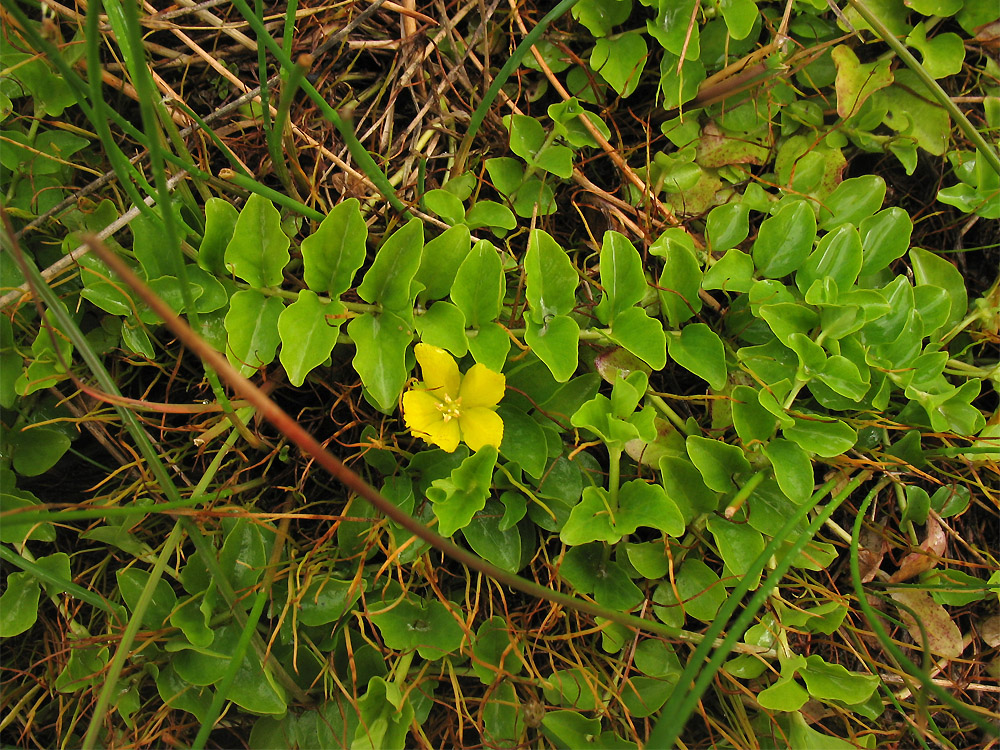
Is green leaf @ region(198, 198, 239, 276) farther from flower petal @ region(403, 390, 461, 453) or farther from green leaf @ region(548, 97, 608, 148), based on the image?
green leaf @ region(548, 97, 608, 148)

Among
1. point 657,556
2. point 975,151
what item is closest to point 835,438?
point 657,556

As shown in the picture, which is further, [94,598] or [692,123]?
[692,123]

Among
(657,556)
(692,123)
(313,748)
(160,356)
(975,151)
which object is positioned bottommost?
(313,748)

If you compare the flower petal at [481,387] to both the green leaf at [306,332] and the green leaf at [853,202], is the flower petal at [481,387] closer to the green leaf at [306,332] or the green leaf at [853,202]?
the green leaf at [306,332]

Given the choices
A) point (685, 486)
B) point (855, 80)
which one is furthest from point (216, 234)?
point (855, 80)

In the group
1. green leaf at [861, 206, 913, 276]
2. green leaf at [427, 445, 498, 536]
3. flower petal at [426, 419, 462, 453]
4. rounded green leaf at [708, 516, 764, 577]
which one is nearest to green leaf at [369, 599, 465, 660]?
green leaf at [427, 445, 498, 536]

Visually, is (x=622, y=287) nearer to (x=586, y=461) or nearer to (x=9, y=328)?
(x=586, y=461)
